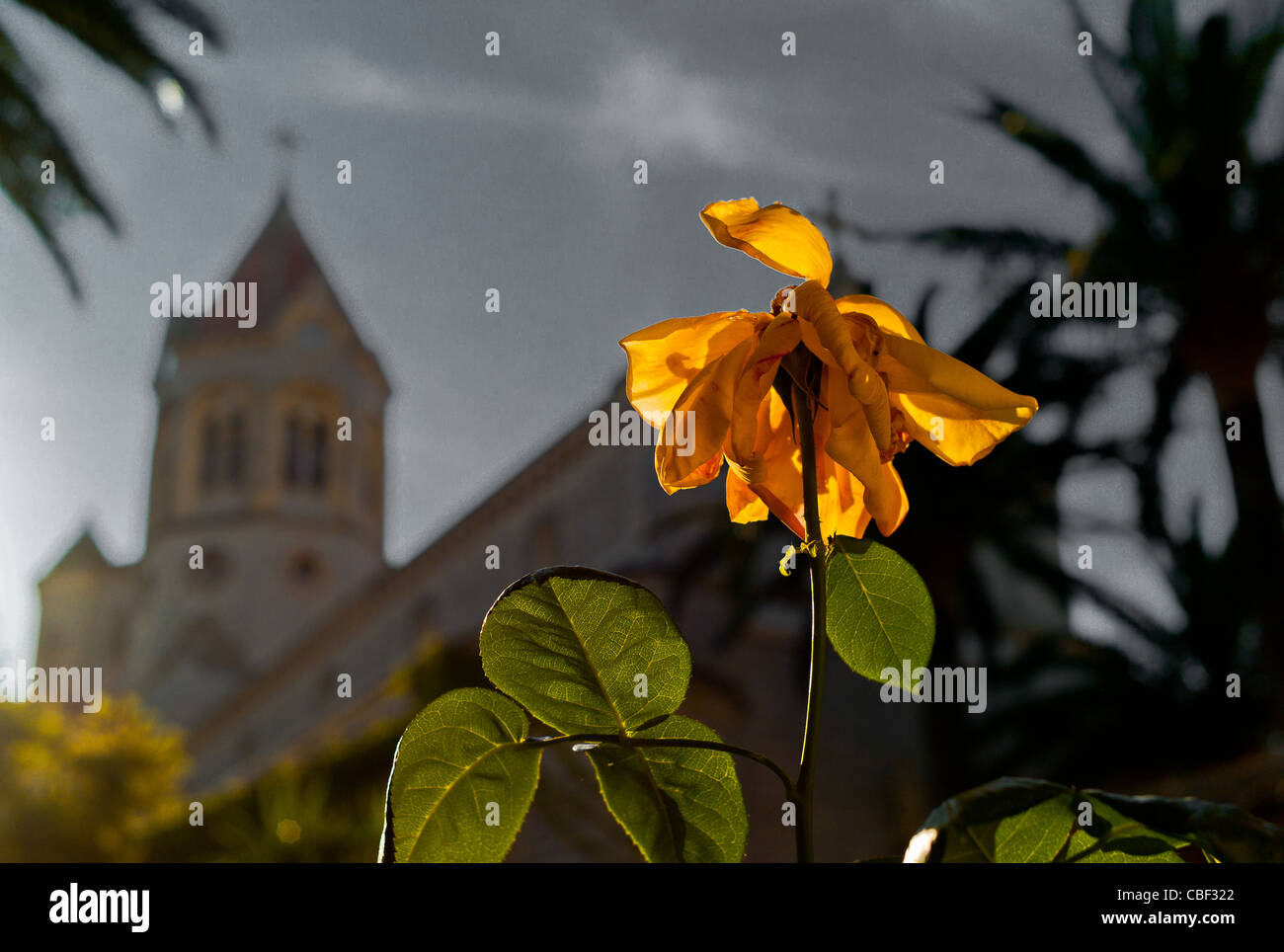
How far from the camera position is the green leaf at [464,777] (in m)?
0.41

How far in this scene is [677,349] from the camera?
0.49 meters

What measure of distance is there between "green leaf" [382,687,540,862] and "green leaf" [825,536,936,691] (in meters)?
0.13

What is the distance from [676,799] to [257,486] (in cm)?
3452

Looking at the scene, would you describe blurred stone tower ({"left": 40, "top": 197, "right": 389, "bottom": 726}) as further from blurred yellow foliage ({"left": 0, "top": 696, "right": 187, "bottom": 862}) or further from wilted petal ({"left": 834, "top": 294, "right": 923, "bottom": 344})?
wilted petal ({"left": 834, "top": 294, "right": 923, "bottom": 344})

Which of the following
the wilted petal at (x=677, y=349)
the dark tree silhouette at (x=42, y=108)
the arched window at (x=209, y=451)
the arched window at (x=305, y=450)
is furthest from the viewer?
the arched window at (x=209, y=451)

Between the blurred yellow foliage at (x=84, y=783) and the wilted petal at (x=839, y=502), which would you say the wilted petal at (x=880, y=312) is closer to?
the wilted petal at (x=839, y=502)

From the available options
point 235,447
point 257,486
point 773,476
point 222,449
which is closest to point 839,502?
point 773,476

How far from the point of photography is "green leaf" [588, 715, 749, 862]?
1.45 feet

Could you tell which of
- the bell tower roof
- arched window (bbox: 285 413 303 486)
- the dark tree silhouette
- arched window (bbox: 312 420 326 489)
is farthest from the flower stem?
arched window (bbox: 312 420 326 489)

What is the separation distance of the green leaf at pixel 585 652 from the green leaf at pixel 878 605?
67mm

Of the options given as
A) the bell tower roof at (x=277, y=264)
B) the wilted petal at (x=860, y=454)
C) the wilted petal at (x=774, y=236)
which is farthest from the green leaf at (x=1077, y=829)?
the bell tower roof at (x=277, y=264)

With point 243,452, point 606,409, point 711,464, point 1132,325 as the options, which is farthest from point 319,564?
point 711,464

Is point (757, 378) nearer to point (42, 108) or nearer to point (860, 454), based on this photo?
point (860, 454)

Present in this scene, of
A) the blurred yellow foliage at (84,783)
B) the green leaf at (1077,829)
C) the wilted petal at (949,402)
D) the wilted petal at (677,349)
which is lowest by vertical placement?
the blurred yellow foliage at (84,783)
